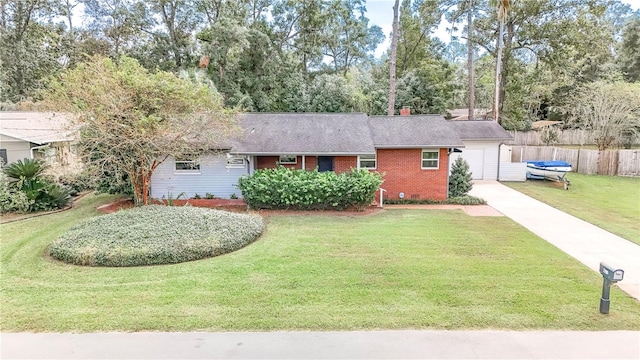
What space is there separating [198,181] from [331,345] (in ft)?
38.1

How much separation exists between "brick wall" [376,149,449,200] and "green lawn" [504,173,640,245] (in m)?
4.40

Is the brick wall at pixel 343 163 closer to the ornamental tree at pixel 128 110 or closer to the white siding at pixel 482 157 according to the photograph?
the ornamental tree at pixel 128 110

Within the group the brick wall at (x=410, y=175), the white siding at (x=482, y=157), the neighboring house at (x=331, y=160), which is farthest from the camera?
the white siding at (x=482, y=157)

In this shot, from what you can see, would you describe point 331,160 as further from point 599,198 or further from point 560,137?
point 560,137

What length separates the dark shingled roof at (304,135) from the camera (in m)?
14.3

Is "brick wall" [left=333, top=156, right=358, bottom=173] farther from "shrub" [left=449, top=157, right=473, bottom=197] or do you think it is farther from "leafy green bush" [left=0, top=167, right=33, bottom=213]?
"leafy green bush" [left=0, top=167, right=33, bottom=213]

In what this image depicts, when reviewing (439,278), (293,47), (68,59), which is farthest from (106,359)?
(68,59)

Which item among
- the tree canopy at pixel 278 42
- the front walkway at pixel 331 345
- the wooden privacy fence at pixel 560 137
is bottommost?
the front walkway at pixel 331 345

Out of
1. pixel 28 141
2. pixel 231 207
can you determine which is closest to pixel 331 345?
pixel 231 207

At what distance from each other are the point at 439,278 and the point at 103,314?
572 centimetres

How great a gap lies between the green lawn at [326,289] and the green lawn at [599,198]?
13.5 feet

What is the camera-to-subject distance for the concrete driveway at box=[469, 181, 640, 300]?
8031 millimetres

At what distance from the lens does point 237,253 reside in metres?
8.63

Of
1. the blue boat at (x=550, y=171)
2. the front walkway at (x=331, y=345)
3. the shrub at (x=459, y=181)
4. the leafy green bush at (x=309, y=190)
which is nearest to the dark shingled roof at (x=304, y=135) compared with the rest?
the leafy green bush at (x=309, y=190)
